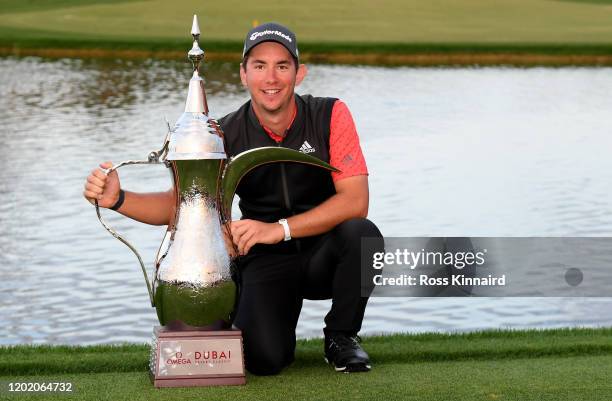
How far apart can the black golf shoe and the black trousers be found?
1.7 inches

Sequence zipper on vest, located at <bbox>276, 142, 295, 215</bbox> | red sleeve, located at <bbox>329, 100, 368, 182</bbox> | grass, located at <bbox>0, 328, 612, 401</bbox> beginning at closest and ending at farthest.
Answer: grass, located at <bbox>0, 328, 612, 401</bbox>
red sleeve, located at <bbox>329, 100, 368, 182</bbox>
zipper on vest, located at <bbox>276, 142, 295, 215</bbox>

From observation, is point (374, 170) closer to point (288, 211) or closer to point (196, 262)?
point (288, 211)

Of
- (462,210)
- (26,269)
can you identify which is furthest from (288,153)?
(462,210)

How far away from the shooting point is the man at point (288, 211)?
199 inches

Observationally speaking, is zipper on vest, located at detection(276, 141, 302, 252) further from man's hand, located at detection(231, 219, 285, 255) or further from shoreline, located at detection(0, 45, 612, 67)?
shoreline, located at detection(0, 45, 612, 67)

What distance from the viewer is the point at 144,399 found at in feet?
15.1

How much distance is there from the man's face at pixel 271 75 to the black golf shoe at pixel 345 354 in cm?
88

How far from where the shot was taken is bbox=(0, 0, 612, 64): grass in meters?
29.3

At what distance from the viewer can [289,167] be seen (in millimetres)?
5305

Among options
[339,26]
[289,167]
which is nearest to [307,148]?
[289,167]

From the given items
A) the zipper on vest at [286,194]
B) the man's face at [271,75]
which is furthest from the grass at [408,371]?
the man's face at [271,75]

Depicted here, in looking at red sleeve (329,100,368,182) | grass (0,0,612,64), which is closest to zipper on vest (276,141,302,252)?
red sleeve (329,100,368,182)

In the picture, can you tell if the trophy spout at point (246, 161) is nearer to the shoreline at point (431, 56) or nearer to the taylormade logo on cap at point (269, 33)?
the taylormade logo on cap at point (269, 33)

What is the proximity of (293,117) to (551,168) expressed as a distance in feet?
31.0
